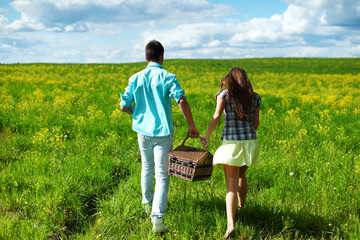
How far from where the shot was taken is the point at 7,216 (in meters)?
3.72

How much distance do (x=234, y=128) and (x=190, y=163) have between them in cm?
64

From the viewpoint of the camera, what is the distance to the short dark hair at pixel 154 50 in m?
3.28

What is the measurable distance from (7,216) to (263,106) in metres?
9.35

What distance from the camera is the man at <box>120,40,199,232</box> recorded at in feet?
10.7

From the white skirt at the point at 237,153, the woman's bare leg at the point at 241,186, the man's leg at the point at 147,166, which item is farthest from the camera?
the woman's bare leg at the point at 241,186

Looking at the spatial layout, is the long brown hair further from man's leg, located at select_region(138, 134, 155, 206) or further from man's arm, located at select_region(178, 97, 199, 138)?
man's leg, located at select_region(138, 134, 155, 206)

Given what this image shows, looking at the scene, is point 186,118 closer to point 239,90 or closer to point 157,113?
point 157,113

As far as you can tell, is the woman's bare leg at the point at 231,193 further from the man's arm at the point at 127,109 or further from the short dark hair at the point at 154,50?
the short dark hair at the point at 154,50

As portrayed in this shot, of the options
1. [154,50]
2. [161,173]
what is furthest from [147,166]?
[154,50]

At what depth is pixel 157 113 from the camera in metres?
3.36

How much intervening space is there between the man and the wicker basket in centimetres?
17

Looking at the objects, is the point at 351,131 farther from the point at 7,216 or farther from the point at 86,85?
the point at 86,85

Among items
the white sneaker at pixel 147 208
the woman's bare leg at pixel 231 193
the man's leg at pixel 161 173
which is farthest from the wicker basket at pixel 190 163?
the white sneaker at pixel 147 208

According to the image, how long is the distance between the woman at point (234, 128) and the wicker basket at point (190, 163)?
0.15 m
